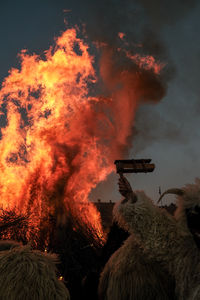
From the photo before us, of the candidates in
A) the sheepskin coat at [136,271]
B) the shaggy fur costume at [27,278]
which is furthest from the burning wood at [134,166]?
the shaggy fur costume at [27,278]

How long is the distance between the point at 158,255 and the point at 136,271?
267mm

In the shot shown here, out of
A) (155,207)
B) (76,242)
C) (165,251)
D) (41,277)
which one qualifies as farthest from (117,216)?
(76,242)

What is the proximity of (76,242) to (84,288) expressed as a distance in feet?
5.74

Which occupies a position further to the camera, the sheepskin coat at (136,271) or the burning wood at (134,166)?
the burning wood at (134,166)

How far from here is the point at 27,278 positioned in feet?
4.19

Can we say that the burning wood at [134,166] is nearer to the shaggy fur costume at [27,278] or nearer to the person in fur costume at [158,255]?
the person in fur costume at [158,255]

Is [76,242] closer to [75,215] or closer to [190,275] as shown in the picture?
[75,215]

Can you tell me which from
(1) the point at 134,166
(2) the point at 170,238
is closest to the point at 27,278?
(2) the point at 170,238

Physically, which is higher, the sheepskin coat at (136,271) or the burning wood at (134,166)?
the burning wood at (134,166)

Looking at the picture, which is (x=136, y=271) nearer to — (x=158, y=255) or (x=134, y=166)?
(x=158, y=255)

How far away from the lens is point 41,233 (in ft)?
12.5

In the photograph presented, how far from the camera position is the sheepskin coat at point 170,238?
1.64 metres

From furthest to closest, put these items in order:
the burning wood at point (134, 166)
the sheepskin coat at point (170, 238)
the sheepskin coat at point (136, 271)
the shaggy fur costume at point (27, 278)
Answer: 1. the burning wood at point (134, 166)
2. the sheepskin coat at point (136, 271)
3. the sheepskin coat at point (170, 238)
4. the shaggy fur costume at point (27, 278)

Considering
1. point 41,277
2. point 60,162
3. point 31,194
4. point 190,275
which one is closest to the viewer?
point 41,277
